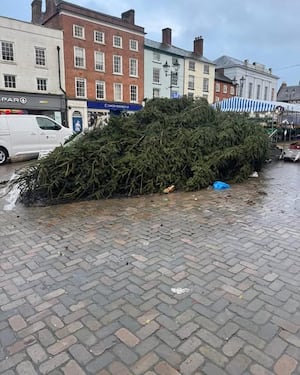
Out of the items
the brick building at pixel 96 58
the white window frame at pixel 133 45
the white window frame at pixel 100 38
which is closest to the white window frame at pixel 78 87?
the brick building at pixel 96 58

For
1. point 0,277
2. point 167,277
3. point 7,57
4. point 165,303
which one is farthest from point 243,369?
point 7,57

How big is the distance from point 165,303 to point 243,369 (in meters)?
0.82

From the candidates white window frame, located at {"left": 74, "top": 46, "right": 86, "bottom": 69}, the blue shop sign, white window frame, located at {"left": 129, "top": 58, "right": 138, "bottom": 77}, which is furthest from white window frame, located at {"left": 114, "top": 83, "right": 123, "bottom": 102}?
white window frame, located at {"left": 74, "top": 46, "right": 86, "bottom": 69}

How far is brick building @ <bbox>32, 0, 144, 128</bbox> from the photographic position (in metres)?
25.3

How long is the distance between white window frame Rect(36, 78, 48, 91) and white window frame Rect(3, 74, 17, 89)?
5.82 ft

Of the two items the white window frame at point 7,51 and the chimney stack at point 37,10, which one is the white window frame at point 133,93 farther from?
the white window frame at point 7,51

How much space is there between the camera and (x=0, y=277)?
2.94 meters

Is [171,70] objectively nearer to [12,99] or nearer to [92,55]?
[92,55]

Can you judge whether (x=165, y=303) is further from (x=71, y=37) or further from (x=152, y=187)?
(x=71, y=37)

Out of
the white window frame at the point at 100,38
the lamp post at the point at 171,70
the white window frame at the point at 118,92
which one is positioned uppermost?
the white window frame at the point at 100,38

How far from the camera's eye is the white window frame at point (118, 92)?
95.3ft

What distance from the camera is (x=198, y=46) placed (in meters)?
37.6

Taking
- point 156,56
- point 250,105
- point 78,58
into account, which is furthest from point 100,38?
point 250,105

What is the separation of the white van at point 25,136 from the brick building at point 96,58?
1340 cm
